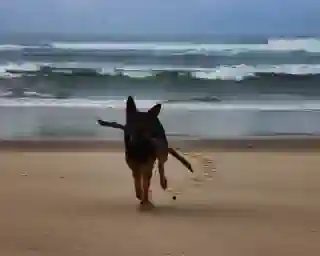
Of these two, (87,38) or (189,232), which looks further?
(87,38)

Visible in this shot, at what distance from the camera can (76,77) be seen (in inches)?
40.1

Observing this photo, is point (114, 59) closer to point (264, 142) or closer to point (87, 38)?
point (87, 38)

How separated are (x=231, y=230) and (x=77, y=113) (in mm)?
455

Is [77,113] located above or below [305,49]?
below

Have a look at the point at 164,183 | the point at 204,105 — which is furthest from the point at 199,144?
the point at 164,183

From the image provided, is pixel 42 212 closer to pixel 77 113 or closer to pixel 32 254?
pixel 32 254

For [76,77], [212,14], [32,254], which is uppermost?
[212,14]

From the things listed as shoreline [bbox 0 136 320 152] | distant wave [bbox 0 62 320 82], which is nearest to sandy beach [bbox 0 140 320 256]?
shoreline [bbox 0 136 320 152]

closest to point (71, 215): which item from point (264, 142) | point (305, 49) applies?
point (264, 142)

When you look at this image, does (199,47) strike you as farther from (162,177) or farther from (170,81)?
(162,177)

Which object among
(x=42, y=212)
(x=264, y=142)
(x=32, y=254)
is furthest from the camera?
(x=264, y=142)

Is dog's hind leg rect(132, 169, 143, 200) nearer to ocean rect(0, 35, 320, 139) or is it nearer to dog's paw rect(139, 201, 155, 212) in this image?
dog's paw rect(139, 201, 155, 212)

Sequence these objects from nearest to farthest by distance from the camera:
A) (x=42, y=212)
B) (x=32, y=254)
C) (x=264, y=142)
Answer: (x=32, y=254) < (x=42, y=212) < (x=264, y=142)

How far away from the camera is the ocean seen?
3.29ft
